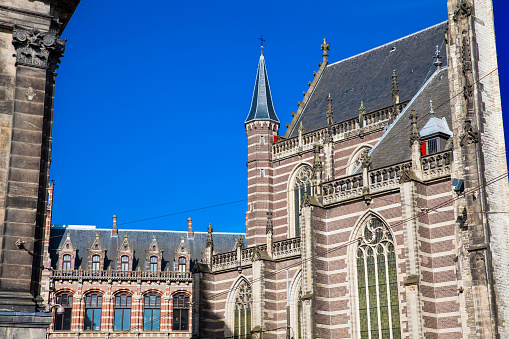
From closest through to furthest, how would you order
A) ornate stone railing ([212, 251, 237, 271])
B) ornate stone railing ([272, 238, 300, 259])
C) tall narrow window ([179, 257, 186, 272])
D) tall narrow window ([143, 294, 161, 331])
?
1. ornate stone railing ([272, 238, 300, 259])
2. ornate stone railing ([212, 251, 237, 271])
3. tall narrow window ([143, 294, 161, 331])
4. tall narrow window ([179, 257, 186, 272])

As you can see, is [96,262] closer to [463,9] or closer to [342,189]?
[342,189]

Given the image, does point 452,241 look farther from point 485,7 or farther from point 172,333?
point 172,333

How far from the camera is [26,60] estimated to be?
17.4m

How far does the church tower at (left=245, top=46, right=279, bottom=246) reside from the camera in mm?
41844

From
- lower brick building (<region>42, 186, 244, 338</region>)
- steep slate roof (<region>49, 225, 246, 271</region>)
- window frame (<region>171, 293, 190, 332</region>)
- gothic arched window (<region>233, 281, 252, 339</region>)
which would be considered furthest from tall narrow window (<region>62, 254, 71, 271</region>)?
gothic arched window (<region>233, 281, 252, 339</region>)

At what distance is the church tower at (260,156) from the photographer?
41844 mm

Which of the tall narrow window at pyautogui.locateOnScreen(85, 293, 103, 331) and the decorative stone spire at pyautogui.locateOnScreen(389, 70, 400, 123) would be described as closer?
the decorative stone spire at pyautogui.locateOnScreen(389, 70, 400, 123)

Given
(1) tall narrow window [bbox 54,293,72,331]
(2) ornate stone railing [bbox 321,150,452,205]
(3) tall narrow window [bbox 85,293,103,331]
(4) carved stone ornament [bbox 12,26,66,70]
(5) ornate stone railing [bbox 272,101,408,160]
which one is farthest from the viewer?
(3) tall narrow window [bbox 85,293,103,331]

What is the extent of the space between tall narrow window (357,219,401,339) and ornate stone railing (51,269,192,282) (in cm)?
2794

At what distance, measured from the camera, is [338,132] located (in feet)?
129

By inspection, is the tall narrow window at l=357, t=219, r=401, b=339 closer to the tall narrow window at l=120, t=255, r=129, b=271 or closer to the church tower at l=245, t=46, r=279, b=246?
the church tower at l=245, t=46, r=279, b=246

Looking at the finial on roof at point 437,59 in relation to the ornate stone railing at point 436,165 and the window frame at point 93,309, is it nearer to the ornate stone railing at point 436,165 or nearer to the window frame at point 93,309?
the ornate stone railing at point 436,165

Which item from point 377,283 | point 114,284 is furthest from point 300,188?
point 114,284

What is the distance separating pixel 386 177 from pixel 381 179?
24cm
